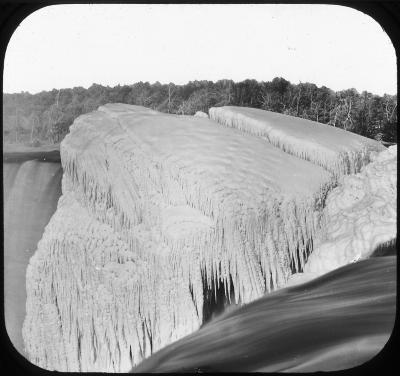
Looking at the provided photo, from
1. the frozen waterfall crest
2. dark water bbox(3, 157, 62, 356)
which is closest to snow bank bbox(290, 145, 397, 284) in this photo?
the frozen waterfall crest

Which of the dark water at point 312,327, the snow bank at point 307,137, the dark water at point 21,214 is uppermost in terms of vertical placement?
the snow bank at point 307,137

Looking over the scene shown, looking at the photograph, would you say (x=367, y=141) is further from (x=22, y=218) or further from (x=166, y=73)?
(x=22, y=218)

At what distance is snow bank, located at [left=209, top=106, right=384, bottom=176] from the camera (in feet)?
5.26

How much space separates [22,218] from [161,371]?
0.55m

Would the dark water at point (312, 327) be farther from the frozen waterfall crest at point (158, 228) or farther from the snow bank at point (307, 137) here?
the snow bank at point (307, 137)

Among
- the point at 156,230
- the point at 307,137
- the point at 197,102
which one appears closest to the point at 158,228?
the point at 156,230

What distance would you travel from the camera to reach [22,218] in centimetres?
→ 159

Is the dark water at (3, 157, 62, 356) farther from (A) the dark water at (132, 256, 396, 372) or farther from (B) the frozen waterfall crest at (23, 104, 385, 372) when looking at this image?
(A) the dark water at (132, 256, 396, 372)

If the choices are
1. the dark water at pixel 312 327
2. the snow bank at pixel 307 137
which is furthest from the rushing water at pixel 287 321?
the snow bank at pixel 307 137

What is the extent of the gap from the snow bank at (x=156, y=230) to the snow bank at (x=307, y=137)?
0.03 m

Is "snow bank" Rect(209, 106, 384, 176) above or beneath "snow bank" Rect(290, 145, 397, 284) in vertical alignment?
above

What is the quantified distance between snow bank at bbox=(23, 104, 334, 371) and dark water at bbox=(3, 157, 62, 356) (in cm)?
3

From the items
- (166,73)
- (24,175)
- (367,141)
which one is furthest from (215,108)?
(24,175)

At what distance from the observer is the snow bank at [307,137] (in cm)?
160
